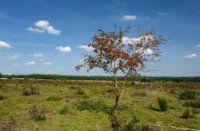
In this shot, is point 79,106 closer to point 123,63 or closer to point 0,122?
point 123,63

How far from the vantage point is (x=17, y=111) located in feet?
54.9

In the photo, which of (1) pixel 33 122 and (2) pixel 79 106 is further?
(2) pixel 79 106

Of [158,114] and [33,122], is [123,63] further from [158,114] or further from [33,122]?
[33,122]

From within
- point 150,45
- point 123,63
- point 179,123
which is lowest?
point 179,123

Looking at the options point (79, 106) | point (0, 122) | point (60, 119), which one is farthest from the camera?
point (79, 106)

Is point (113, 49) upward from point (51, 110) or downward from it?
upward

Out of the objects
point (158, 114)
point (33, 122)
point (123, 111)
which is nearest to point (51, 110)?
point (33, 122)

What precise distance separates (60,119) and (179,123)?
713 cm

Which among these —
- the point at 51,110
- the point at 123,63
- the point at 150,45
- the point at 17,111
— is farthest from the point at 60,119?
the point at 150,45

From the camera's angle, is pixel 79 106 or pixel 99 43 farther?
pixel 79 106

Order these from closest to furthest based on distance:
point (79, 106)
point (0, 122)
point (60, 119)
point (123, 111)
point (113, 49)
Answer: point (0, 122) < point (60, 119) < point (113, 49) < point (123, 111) < point (79, 106)

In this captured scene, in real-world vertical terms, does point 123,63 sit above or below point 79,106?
above

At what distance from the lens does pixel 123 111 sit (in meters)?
17.4

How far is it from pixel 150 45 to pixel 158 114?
4.84m
